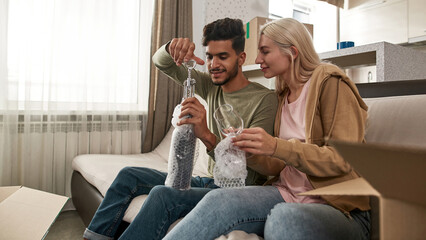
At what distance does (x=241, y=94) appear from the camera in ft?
4.30

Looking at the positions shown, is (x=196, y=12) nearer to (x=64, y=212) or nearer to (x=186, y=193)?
(x=64, y=212)

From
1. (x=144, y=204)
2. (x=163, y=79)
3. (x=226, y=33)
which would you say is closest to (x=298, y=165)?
(x=144, y=204)

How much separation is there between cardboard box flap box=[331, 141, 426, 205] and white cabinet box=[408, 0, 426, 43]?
14.0 feet

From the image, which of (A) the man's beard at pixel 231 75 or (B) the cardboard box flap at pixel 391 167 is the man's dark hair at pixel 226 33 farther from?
(B) the cardboard box flap at pixel 391 167

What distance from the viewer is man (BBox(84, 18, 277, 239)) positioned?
1084mm

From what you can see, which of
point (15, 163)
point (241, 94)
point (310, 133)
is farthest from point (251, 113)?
point (15, 163)

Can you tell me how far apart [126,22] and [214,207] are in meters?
2.18

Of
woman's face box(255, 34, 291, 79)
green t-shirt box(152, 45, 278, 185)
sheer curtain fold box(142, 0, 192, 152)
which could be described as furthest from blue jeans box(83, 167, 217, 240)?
sheer curtain fold box(142, 0, 192, 152)

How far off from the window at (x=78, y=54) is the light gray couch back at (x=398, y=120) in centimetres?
Result: 200

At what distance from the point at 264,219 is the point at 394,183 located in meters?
0.70

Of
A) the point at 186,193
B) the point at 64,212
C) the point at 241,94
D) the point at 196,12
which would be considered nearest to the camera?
the point at 186,193

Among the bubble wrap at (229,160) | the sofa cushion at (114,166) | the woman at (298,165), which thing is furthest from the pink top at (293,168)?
the sofa cushion at (114,166)

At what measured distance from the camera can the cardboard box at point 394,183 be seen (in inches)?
9.0

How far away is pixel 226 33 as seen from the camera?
50.3 inches
